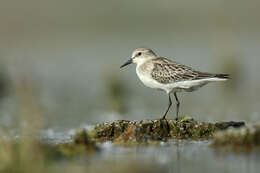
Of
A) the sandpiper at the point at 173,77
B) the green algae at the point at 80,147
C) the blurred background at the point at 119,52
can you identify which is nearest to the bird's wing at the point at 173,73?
the sandpiper at the point at 173,77

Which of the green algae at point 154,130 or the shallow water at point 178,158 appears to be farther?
the green algae at point 154,130

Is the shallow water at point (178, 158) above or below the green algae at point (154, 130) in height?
below

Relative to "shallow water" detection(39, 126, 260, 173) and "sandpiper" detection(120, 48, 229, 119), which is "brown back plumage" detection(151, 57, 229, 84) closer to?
"sandpiper" detection(120, 48, 229, 119)

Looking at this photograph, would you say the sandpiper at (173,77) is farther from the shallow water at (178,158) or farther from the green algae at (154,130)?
the shallow water at (178,158)

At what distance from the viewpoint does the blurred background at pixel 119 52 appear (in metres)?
17.2

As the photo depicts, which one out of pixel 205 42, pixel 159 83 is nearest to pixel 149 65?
pixel 159 83

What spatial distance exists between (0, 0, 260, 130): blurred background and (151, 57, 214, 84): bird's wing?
296 cm

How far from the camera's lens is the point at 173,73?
1182cm

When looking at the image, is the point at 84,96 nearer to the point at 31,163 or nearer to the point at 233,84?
the point at 233,84

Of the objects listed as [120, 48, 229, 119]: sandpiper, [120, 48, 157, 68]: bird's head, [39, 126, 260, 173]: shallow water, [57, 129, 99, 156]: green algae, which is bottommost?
[39, 126, 260, 173]: shallow water

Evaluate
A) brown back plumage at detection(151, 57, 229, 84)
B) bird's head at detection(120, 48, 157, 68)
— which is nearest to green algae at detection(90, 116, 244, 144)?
brown back plumage at detection(151, 57, 229, 84)

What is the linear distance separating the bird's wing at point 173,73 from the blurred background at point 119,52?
2958 mm

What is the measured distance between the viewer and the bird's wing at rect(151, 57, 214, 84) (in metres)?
11.6

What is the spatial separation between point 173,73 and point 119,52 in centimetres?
1692
